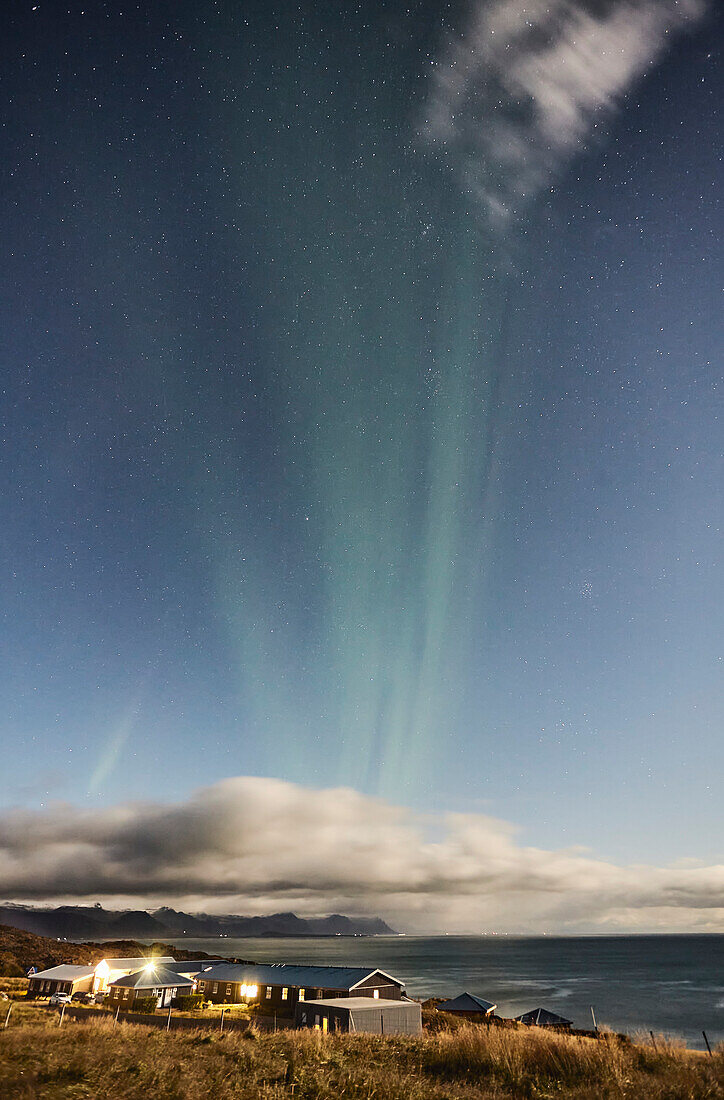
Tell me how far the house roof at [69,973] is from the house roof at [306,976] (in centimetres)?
1624

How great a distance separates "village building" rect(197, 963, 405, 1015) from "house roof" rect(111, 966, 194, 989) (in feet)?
16.4

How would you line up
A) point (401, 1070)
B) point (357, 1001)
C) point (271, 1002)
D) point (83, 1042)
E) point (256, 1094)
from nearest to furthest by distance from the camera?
point (256, 1094)
point (401, 1070)
point (83, 1042)
point (357, 1001)
point (271, 1002)

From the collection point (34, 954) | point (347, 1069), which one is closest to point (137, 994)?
point (347, 1069)

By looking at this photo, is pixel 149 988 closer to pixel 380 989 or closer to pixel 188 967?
pixel 188 967

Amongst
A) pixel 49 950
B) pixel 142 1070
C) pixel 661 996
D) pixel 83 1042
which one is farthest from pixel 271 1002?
pixel 49 950

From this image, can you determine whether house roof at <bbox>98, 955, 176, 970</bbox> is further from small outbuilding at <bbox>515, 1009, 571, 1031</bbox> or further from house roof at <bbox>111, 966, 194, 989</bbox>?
small outbuilding at <bbox>515, 1009, 571, 1031</bbox>

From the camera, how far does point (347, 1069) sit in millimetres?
12055

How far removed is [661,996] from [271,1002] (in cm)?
9331

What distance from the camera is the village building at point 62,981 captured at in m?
59.9

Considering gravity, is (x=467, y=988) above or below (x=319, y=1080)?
below

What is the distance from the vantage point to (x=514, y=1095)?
10.8m

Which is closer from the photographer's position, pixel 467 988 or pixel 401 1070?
pixel 401 1070

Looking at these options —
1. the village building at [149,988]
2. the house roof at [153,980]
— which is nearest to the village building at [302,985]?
the village building at [149,988]

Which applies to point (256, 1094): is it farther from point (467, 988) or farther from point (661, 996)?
point (467, 988)
